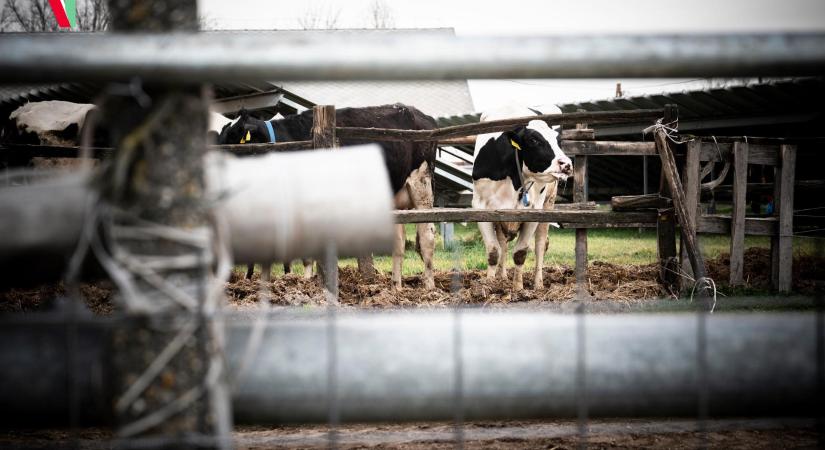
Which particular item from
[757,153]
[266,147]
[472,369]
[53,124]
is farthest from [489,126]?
[53,124]

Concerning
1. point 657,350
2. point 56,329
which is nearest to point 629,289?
point 657,350

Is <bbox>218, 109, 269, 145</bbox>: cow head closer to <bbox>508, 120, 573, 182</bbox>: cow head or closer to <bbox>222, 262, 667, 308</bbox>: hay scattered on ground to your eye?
<bbox>222, 262, 667, 308</bbox>: hay scattered on ground

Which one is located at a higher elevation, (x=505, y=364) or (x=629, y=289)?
(x=505, y=364)

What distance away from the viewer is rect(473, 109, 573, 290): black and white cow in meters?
7.07

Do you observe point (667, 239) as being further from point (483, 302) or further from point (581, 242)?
point (483, 302)

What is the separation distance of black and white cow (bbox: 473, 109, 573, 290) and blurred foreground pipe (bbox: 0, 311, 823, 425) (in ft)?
18.9

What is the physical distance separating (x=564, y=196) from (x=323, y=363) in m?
16.8

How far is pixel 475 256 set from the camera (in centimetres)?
924

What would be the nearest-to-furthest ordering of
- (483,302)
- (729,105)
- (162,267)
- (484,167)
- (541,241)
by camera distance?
1. (162,267)
2. (483,302)
3. (541,241)
4. (484,167)
5. (729,105)

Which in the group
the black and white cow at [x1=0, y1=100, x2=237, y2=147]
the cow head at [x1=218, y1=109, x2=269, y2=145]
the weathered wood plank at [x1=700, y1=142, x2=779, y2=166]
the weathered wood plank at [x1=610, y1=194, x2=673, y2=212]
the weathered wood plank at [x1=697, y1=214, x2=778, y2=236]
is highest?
the black and white cow at [x1=0, y1=100, x2=237, y2=147]

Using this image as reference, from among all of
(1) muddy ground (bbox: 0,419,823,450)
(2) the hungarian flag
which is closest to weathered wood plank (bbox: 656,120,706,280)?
(1) muddy ground (bbox: 0,419,823,450)

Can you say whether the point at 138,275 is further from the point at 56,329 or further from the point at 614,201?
the point at 614,201

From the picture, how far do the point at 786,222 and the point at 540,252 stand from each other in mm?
2301

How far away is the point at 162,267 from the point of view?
88cm
